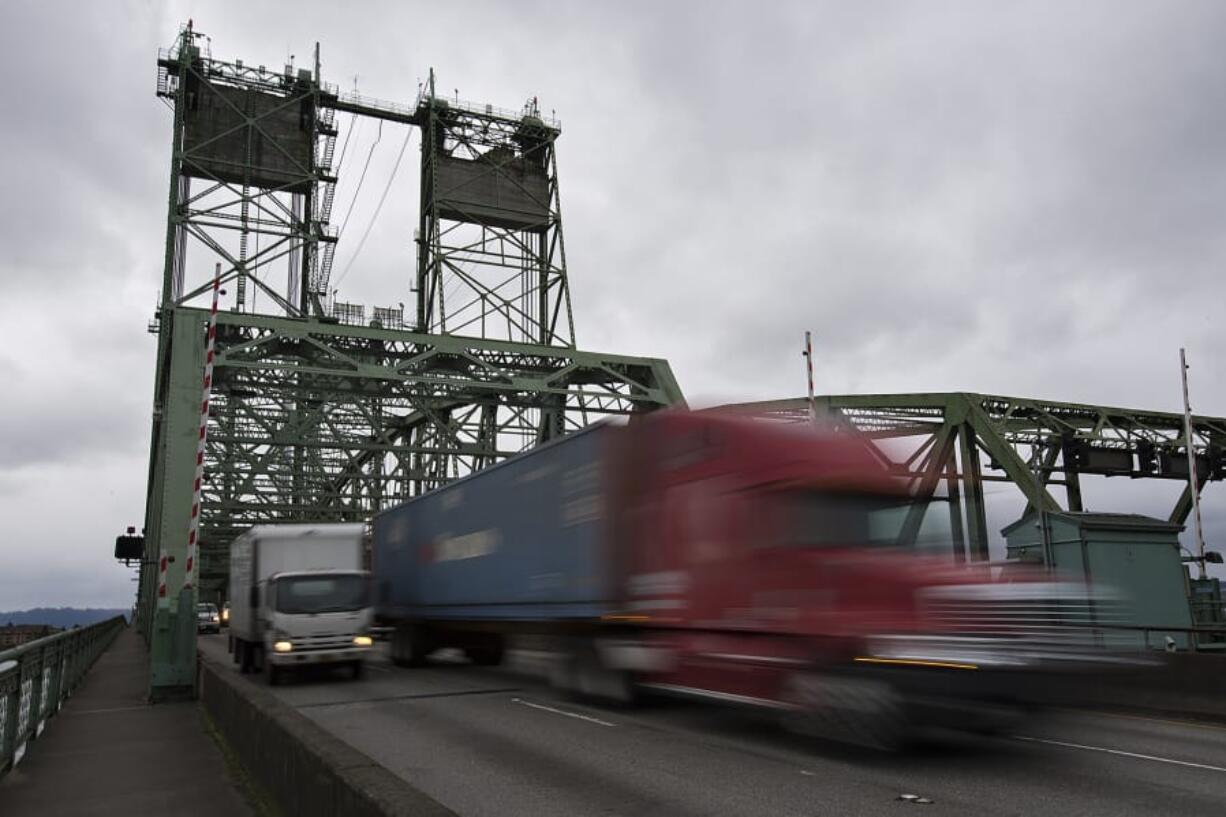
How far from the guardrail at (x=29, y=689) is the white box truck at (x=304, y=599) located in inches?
132

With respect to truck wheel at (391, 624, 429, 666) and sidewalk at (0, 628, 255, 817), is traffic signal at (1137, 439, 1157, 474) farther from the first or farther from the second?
sidewalk at (0, 628, 255, 817)

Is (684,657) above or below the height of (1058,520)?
below

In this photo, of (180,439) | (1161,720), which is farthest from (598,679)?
(180,439)

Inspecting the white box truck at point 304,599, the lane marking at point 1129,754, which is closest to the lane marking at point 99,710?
the white box truck at point 304,599

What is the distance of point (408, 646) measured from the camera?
20.5 meters

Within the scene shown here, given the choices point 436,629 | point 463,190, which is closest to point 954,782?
point 436,629

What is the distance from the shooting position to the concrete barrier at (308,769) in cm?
466

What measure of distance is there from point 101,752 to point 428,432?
38.6 meters

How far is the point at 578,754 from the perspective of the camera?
947 centimetres

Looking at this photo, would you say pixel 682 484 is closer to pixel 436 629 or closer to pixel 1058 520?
pixel 436 629

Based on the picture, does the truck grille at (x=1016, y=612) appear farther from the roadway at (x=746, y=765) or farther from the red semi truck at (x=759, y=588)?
the roadway at (x=746, y=765)

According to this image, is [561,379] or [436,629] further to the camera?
[561,379]

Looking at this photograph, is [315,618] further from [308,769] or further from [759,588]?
[308,769]

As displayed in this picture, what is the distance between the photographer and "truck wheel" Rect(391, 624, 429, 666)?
20.2 m
